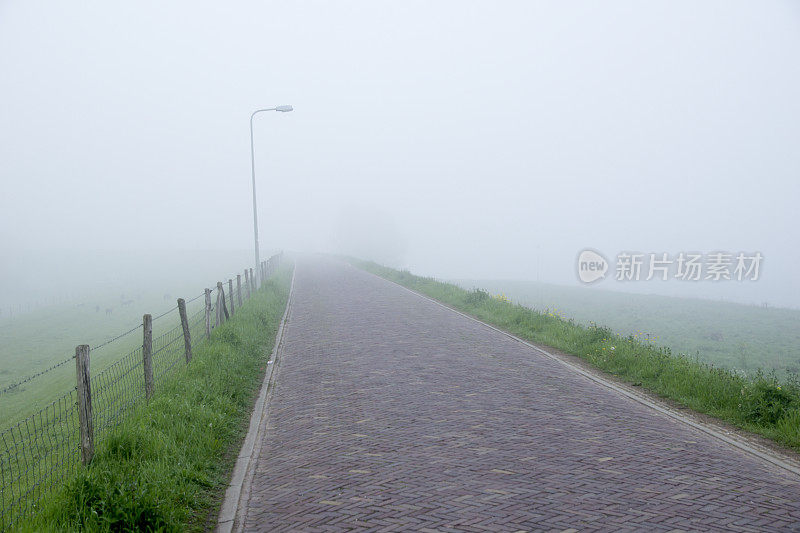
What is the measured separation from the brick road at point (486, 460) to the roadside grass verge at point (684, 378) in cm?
95

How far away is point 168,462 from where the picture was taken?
18.1 feet

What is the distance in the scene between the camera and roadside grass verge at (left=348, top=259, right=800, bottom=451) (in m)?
6.95

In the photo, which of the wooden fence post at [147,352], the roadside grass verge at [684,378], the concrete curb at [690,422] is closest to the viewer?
the concrete curb at [690,422]

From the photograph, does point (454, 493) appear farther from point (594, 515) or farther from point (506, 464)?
point (594, 515)

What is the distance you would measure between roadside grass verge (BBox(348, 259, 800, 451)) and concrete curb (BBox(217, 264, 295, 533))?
643cm

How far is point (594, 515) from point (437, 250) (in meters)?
159

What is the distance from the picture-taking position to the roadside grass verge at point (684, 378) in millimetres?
6949

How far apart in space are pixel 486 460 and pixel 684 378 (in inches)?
198

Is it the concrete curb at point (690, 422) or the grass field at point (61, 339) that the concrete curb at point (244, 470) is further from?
the grass field at point (61, 339)

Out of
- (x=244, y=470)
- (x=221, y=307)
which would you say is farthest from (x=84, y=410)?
(x=221, y=307)

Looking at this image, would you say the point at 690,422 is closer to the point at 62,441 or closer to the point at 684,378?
the point at 684,378

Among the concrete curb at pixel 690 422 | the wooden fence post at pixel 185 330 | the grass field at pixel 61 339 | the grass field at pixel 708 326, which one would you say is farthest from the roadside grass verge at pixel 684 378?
the grass field at pixel 61 339
